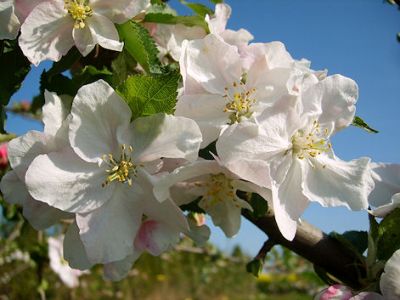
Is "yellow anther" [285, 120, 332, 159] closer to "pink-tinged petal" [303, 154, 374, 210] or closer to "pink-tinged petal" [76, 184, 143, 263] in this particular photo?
"pink-tinged petal" [303, 154, 374, 210]

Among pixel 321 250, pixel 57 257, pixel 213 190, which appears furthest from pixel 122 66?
pixel 57 257

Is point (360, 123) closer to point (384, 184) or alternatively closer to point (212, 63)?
point (384, 184)

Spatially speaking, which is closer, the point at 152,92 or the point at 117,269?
the point at 152,92

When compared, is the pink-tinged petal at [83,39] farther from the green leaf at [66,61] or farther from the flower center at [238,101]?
the flower center at [238,101]

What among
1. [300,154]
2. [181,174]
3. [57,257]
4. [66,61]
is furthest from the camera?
[57,257]

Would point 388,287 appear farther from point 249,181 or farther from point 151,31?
point 151,31

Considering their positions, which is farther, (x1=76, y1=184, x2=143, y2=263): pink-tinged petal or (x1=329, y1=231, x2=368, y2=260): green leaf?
(x1=329, y1=231, x2=368, y2=260): green leaf

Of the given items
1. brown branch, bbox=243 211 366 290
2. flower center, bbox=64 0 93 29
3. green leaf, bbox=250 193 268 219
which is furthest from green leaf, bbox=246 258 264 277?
flower center, bbox=64 0 93 29
